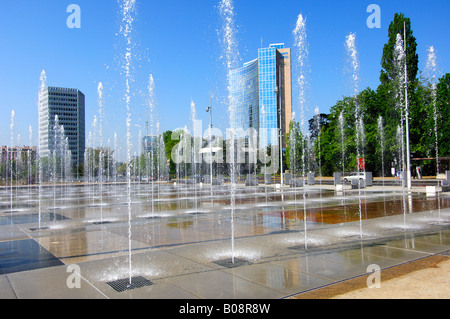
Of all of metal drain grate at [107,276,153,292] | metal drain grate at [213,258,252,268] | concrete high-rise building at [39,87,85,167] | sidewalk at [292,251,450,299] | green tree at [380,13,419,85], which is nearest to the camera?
sidewalk at [292,251,450,299]

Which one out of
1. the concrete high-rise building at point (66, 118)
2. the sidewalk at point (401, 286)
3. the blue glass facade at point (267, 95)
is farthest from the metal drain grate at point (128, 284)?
the blue glass facade at point (267, 95)

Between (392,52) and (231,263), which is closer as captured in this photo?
(231,263)

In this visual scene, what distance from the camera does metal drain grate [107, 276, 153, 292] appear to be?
5113 mm

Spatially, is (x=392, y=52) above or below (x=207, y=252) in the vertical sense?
above

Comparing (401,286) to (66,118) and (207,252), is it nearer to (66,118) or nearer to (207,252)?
(207,252)

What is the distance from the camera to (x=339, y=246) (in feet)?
25.1

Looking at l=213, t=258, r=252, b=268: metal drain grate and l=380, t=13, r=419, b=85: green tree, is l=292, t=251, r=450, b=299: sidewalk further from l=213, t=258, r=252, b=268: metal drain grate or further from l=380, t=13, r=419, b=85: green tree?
l=380, t=13, r=419, b=85: green tree

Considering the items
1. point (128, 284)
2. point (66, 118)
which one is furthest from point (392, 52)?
point (66, 118)

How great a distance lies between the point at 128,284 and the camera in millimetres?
5293

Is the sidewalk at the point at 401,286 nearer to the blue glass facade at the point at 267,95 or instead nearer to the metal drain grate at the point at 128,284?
the metal drain grate at the point at 128,284

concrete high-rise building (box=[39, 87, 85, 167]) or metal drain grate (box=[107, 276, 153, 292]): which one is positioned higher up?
concrete high-rise building (box=[39, 87, 85, 167])

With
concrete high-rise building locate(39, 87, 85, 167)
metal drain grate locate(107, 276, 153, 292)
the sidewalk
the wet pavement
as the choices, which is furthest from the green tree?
concrete high-rise building locate(39, 87, 85, 167)
